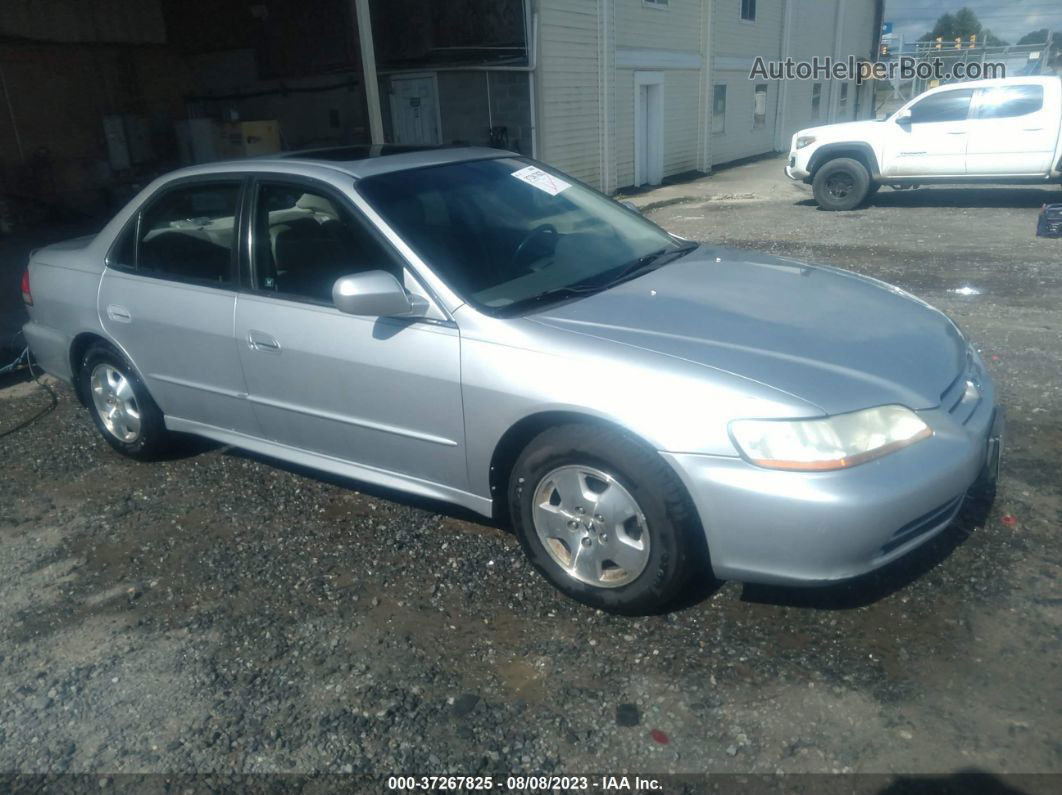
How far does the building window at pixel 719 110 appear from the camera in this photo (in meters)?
20.8

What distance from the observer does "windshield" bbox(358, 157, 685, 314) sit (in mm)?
3555

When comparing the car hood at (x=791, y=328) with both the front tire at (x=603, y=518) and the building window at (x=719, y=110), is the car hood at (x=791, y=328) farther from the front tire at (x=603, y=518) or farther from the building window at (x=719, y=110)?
the building window at (x=719, y=110)

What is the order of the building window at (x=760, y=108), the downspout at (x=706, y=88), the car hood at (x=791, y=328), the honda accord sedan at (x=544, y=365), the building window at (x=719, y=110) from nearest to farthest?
the honda accord sedan at (x=544, y=365) < the car hood at (x=791, y=328) < the downspout at (x=706, y=88) < the building window at (x=719, y=110) < the building window at (x=760, y=108)

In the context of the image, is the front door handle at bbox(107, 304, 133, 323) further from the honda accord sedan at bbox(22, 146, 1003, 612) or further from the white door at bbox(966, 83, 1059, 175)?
the white door at bbox(966, 83, 1059, 175)

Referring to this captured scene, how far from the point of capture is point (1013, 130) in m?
12.6

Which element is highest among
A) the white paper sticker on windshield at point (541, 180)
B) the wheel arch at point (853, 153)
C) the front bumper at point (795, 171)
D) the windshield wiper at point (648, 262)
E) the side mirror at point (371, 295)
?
the white paper sticker on windshield at point (541, 180)

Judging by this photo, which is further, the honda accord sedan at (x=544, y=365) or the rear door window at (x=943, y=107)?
the rear door window at (x=943, y=107)

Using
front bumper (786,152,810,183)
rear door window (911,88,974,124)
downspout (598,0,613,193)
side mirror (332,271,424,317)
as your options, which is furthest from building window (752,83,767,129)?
side mirror (332,271,424,317)

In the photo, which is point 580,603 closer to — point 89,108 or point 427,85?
point 427,85

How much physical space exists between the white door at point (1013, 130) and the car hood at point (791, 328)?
34.9 feet

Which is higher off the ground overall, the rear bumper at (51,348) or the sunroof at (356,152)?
the sunroof at (356,152)

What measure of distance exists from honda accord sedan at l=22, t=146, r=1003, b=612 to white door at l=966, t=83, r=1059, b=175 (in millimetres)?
10590

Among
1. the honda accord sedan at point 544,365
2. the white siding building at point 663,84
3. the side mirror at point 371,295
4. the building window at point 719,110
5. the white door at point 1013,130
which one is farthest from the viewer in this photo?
the building window at point 719,110

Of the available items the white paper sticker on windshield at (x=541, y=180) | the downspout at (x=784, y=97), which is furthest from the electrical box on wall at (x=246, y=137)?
the downspout at (x=784, y=97)
